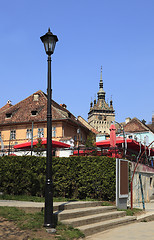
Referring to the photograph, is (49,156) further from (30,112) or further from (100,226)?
(30,112)

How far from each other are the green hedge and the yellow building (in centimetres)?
3190

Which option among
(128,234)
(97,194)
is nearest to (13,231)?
(128,234)

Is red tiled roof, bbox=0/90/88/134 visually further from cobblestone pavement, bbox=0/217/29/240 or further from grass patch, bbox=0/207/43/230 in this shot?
cobblestone pavement, bbox=0/217/29/240

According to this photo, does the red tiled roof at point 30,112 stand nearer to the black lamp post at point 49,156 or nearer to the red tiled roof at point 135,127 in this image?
the red tiled roof at point 135,127

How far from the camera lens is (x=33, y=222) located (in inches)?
330

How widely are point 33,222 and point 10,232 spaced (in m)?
1.02

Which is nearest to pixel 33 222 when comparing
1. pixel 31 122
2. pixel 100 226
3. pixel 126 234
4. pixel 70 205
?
pixel 100 226

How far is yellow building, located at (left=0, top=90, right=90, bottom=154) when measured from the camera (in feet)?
158

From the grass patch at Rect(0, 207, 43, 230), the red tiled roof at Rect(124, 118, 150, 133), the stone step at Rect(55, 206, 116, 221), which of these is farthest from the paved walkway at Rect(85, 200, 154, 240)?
the red tiled roof at Rect(124, 118, 150, 133)

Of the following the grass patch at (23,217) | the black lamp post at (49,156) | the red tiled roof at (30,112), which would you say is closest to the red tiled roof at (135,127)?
the red tiled roof at (30,112)

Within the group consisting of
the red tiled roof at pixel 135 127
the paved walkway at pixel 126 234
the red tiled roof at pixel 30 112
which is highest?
the red tiled roof at pixel 30 112

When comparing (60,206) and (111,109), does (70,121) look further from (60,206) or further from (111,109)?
(111,109)

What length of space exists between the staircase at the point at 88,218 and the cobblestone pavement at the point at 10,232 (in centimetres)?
167

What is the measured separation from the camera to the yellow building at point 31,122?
158 feet
